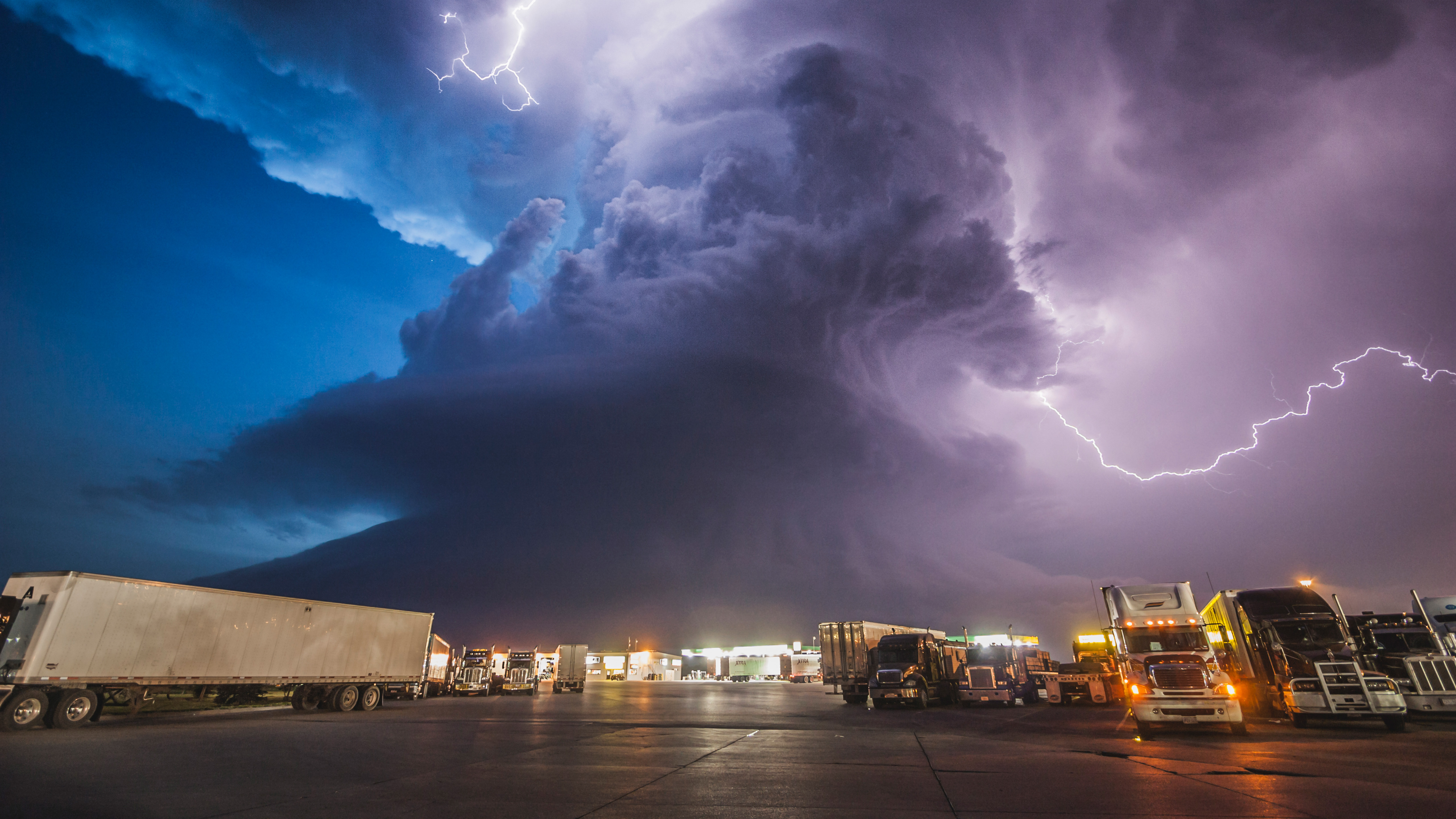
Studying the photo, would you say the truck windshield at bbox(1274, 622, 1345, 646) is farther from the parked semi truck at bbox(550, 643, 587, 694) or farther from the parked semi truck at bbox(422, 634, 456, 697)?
the parked semi truck at bbox(550, 643, 587, 694)

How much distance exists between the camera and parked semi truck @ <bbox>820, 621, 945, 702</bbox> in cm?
3312

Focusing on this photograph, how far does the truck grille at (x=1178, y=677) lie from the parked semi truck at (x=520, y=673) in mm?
38980

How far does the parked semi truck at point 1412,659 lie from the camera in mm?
17156

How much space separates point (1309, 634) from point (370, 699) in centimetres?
3349

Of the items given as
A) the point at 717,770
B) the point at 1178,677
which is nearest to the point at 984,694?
the point at 1178,677

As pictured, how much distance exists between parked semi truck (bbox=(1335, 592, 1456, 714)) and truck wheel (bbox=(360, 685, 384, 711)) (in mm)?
33993

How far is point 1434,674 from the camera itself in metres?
17.3

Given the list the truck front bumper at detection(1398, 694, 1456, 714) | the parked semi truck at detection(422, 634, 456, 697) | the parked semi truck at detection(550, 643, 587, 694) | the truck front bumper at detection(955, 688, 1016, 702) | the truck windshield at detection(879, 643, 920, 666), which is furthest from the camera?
the parked semi truck at detection(550, 643, 587, 694)

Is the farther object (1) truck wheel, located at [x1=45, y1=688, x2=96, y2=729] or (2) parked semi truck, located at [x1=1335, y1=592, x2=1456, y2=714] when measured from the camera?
(2) parked semi truck, located at [x1=1335, y1=592, x2=1456, y2=714]

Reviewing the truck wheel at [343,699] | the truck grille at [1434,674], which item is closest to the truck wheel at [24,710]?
the truck wheel at [343,699]

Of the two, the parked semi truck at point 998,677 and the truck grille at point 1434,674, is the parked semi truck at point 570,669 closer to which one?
the parked semi truck at point 998,677

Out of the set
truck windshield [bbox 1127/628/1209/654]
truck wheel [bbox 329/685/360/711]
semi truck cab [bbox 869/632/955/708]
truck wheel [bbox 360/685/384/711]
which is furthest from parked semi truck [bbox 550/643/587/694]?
truck windshield [bbox 1127/628/1209/654]

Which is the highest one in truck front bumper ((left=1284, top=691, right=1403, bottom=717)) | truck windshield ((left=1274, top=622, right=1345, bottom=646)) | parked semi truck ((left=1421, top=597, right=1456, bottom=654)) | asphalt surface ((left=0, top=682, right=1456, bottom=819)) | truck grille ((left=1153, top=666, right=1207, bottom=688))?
parked semi truck ((left=1421, top=597, right=1456, bottom=654))

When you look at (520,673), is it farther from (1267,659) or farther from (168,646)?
(1267,659)
